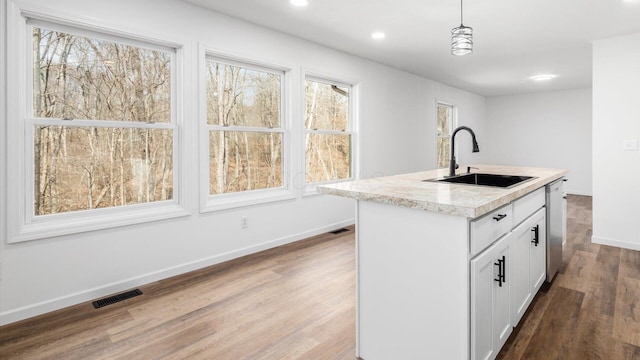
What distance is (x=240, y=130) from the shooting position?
358 centimetres

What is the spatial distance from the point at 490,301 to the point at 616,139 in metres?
3.60

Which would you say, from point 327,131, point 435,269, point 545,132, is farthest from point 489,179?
point 545,132

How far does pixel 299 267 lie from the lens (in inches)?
128

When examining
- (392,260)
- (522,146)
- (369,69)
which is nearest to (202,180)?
(392,260)

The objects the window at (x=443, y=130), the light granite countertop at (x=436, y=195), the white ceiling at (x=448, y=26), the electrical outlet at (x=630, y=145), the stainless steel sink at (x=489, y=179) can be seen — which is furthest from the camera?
the window at (x=443, y=130)

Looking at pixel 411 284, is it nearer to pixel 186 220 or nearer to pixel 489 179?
pixel 489 179

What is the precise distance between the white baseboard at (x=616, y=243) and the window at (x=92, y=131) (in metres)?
4.66

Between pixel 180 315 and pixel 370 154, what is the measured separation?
3.53 metres

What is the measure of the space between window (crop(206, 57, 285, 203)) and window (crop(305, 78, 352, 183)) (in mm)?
518

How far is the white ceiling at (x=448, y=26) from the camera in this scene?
124 inches

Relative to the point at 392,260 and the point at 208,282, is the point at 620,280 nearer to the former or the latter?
the point at 392,260

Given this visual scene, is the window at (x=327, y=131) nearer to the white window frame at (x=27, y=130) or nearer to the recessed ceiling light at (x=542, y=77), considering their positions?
the white window frame at (x=27, y=130)

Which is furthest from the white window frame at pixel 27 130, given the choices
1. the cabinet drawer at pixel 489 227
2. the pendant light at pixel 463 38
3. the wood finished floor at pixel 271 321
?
the cabinet drawer at pixel 489 227

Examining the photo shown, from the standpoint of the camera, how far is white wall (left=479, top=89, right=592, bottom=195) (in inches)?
307
